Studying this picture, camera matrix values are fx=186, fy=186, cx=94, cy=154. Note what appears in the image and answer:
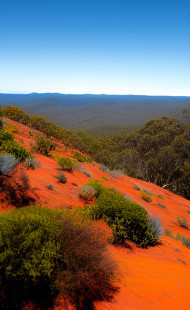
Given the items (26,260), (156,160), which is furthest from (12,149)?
(156,160)

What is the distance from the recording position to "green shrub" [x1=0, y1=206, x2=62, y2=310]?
2.24 metres

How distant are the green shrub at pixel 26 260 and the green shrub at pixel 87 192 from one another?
4091 mm

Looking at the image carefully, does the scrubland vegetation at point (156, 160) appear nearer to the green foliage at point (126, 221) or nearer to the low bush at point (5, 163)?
the low bush at point (5, 163)

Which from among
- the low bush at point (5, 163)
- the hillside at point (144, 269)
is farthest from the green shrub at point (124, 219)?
Result: the low bush at point (5, 163)

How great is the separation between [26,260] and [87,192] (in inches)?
186

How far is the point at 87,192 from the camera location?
277 inches

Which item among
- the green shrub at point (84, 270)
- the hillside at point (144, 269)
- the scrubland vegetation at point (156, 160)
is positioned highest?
the green shrub at point (84, 270)

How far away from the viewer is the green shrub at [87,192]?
696 centimetres

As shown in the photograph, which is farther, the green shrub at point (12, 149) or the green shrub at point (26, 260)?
the green shrub at point (12, 149)

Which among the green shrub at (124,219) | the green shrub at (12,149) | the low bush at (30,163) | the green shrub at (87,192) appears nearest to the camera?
the green shrub at (124,219)

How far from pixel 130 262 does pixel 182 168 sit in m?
24.5

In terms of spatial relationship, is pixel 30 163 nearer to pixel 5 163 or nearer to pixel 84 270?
pixel 5 163

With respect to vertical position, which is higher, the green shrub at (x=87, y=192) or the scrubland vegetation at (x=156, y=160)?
the green shrub at (x=87, y=192)

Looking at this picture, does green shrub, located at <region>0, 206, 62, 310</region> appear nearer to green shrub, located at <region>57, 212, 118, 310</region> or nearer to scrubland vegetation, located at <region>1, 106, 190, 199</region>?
green shrub, located at <region>57, 212, 118, 310</region>
